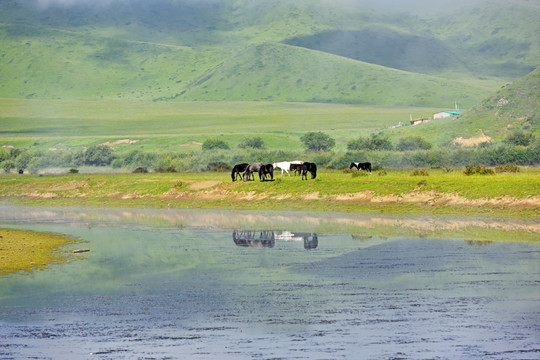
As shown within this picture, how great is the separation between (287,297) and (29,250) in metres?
14.1

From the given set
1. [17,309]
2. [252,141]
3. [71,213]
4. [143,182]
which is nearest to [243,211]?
[71,213]

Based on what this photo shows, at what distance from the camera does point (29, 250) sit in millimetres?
32062

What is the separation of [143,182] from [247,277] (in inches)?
1571

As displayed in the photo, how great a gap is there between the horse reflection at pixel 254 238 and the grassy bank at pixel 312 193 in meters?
11.1

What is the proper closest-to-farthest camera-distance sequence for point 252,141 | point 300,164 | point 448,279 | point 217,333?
1. point 217,333
2. point 448,279
3. point 300,164
4. point 252,141

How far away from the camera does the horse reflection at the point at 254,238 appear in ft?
110

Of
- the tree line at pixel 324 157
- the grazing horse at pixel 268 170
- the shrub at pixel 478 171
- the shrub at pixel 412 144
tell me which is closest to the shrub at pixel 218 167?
the tree line at pixel 324 157

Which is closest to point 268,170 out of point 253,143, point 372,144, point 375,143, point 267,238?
point 267,238

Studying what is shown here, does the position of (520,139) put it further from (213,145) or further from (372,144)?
(213,145)

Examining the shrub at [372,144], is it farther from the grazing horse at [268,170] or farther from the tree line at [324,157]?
the grazing horse at [268,170]

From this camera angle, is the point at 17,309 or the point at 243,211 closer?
the point at 17,309

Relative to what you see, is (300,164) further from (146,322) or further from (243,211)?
(146,322)

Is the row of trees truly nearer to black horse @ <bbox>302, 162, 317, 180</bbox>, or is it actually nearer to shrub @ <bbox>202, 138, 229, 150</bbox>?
shrub @ <bbox>202, 138, 229, 150</bbox>

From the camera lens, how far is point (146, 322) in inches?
757
